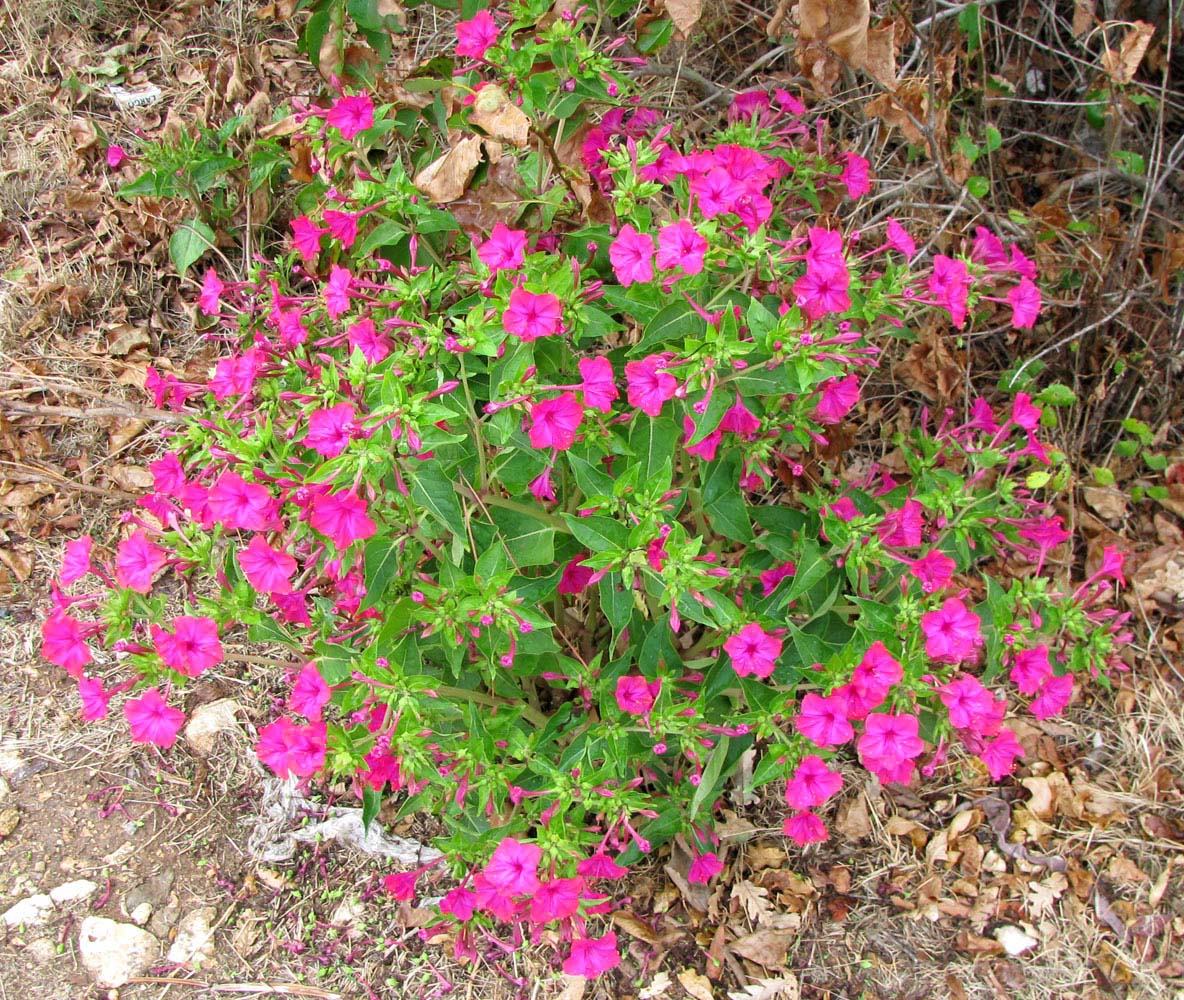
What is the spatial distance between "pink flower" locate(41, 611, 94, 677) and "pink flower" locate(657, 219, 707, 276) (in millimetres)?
1398

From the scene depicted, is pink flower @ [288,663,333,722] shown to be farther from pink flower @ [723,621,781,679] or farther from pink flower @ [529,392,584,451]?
pink flower @ [723,621,781,679]

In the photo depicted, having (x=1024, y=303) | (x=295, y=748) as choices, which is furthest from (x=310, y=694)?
(x=1024, y=303)

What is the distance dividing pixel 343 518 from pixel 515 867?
30.2 inches

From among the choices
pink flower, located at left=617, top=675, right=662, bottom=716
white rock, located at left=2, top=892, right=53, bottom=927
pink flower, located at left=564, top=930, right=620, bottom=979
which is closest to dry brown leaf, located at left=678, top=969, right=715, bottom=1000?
pink flower, located at left=564, top=930, right=620, bottom=979

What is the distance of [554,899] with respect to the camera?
2061 mm

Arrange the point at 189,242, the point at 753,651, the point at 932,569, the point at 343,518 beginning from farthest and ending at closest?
the point at 189,242, the point at 932,569, the point at 753,651, the point at 343,518

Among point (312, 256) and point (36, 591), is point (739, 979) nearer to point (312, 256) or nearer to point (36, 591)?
point (312, 256)

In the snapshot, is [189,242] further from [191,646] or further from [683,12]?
[191,646]

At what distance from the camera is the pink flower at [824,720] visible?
2.04 meters

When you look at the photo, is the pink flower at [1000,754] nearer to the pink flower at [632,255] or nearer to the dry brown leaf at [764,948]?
the dry brown leaf at [764,948]

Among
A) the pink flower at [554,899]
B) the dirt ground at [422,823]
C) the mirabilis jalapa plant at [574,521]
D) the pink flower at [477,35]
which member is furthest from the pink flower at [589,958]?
the pink flower at [477,35]

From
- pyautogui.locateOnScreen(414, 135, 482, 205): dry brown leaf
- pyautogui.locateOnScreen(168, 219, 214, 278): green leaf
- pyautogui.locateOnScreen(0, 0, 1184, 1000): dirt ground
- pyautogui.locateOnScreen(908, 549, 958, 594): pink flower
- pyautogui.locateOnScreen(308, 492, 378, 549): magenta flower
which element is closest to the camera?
pyautogui.locateOnScreen(308, 492, 378, 549): magenta flower

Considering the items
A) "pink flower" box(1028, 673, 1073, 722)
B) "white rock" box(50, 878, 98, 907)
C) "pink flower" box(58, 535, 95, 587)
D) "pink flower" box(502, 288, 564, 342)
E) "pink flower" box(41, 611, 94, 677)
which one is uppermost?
"pink flower" box(502, 288, 564, 342)

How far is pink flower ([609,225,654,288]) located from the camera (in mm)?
2051
